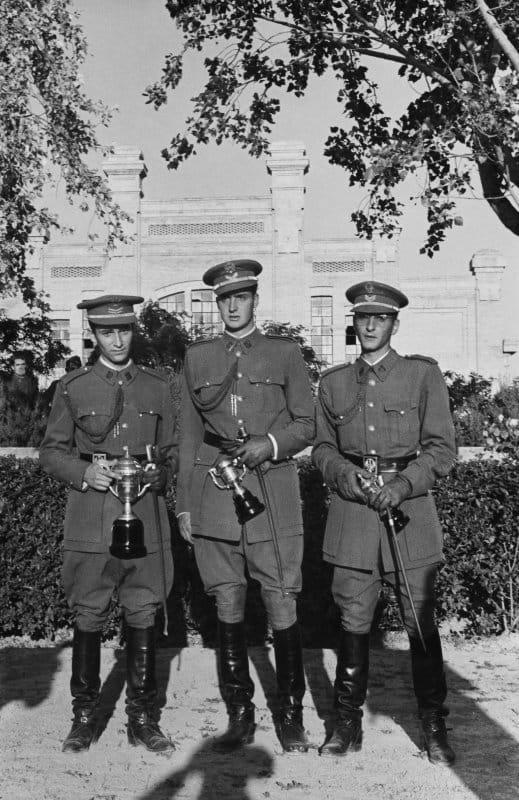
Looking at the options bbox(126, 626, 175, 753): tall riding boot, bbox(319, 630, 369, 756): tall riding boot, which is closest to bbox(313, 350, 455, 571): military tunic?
bbox(319, 630, 369, 756): tall riding boot

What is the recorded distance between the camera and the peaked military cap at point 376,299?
4512mm

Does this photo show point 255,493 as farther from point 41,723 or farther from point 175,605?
point 175,605

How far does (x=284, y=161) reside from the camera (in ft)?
103

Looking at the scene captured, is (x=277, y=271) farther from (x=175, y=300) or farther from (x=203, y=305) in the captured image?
(x=175, y=300)

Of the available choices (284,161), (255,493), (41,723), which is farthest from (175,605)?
(284,161)

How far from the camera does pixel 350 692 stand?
4.38 m

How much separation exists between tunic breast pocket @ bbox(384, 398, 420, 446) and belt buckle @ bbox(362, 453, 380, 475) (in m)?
0.11

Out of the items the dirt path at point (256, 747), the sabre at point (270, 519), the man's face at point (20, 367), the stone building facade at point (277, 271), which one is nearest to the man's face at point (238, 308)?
the sabre at point (270, 519)

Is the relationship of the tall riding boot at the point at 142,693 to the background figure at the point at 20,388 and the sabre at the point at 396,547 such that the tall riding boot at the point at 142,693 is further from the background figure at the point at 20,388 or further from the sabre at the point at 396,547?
the background figure at the point at 20,388

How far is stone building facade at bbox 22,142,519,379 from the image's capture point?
104 ft

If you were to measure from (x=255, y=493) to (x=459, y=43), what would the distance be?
739 cm

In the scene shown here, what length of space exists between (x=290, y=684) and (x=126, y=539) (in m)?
1.00

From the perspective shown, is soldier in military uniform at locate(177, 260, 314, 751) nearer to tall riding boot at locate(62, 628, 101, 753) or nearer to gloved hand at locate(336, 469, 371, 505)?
gloved hand at locate(336, 469, 371, 505)

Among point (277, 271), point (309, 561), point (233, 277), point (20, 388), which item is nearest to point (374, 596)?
point (233, 277)
